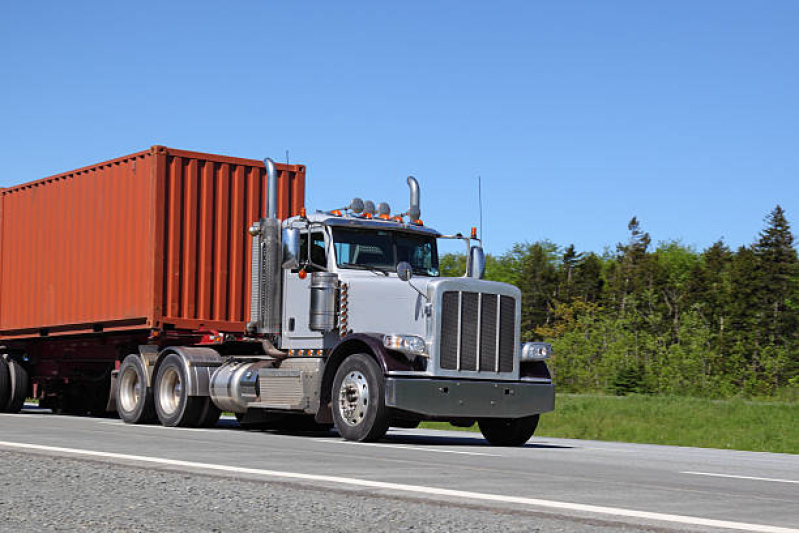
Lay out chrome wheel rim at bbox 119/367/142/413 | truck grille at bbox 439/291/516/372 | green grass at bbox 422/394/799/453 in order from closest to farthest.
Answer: truck grille at bbox 439/291/516/372 < chrome wheel rim at bbox 119/367/142/413 < green grass at bbox 422/394/799/453

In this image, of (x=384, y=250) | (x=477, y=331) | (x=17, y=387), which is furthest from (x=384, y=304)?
(x=17, y=387)

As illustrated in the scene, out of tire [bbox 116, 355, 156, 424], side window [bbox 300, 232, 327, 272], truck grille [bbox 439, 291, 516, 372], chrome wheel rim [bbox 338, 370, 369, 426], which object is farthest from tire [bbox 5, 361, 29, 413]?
truck grille [bbox 439, 291, 516, 372]

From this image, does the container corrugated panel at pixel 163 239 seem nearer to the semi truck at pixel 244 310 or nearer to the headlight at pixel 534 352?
the semi truck at pixel 244 310

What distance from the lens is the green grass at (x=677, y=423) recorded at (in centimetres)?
2342

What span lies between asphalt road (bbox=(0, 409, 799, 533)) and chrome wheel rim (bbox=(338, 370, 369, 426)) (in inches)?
36.3

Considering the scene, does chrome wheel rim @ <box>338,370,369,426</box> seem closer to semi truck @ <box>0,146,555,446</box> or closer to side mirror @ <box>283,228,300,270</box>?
semi truck @ <box>0,146,555,446</box>

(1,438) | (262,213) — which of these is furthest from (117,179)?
(1,438)

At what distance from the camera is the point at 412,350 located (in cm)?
1334

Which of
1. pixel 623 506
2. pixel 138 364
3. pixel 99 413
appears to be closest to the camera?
pixel 623 506

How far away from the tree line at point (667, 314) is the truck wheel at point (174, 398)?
40886 millimetres

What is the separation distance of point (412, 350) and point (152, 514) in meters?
7.02

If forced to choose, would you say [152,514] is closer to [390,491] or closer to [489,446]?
[390,491]

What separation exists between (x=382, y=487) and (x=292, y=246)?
23.9 feet

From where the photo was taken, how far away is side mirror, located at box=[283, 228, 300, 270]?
588 inches
